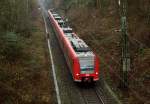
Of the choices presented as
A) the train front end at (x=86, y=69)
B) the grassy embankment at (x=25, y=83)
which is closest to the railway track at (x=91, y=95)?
the train front end at (x=86, y=69)

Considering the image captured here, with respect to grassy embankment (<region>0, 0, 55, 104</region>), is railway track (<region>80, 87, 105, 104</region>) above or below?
below

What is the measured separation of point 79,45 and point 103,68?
3907 mm

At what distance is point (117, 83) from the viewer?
3034 centimetres

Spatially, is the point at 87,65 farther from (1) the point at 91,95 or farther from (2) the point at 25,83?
(2) the point at 25,83

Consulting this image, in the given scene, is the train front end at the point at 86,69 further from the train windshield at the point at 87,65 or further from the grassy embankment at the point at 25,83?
the grassy embankment at the point at 25,83

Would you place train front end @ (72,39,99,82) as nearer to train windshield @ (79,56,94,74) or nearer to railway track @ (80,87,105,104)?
train windshield @ (79,56,94,74)

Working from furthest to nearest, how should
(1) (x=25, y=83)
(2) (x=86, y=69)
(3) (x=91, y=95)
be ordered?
(2) (x=86, y=69), (3) (x=91, y=95), (1) (x=25, y=83)

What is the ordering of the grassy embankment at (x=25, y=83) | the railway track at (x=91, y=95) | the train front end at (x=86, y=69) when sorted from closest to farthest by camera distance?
the grassy embankment at (x=25, y=83) < the railway track at (x=91, y=95) < the train front end at (x=86, y=69)

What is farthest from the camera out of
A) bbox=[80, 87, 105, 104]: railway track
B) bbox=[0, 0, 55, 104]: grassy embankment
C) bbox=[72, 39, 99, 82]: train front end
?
bbox=[72, 39, 99, 82]: train front end

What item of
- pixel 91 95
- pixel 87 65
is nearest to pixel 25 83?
pixel 91 95

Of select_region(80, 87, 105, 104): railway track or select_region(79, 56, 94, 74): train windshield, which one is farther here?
select_region(79, 56, 94, 74): train windshield

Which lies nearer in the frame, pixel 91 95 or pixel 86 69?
pixel 91 95

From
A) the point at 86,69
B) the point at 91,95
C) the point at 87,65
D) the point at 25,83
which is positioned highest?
the point at 87,65

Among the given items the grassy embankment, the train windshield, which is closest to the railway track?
the train windshield
